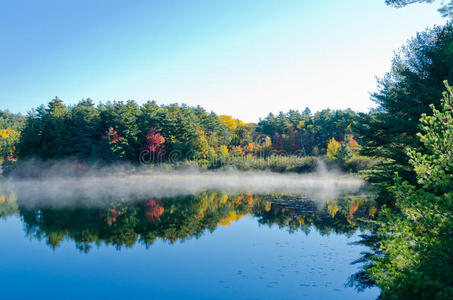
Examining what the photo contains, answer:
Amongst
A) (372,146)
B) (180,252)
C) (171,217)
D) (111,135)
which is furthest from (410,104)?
(111,135)

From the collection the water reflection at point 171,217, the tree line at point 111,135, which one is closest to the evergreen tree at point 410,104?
the water reflection at point 171,217

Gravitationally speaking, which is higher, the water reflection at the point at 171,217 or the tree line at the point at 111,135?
the tree line at the point at 111,135

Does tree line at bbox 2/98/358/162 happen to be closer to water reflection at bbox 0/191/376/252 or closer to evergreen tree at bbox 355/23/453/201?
water reflection at bbox 0/191/376/252

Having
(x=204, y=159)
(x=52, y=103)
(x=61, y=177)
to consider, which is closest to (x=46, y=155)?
(x=61, y=177)

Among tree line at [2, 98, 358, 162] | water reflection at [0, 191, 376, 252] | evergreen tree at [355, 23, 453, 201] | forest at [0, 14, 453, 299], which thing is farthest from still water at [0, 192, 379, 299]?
tree line at [2, 98, 358, 162]

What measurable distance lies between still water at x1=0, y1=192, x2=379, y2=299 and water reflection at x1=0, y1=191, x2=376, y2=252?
0.05 m

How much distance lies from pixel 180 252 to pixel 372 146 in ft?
40.0

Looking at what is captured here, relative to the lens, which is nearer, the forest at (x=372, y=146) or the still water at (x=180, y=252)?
the forest at (x=372, y=146)

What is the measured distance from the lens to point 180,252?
11.8 m

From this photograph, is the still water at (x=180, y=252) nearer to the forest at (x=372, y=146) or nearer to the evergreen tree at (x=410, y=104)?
the forest at (x=372, y=146)

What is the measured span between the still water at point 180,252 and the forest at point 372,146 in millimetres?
831

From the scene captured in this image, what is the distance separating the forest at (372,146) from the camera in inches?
208

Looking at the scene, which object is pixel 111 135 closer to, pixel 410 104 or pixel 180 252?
pixel 180 252

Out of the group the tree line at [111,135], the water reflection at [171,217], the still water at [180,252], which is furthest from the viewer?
the tree line at [111,135]
